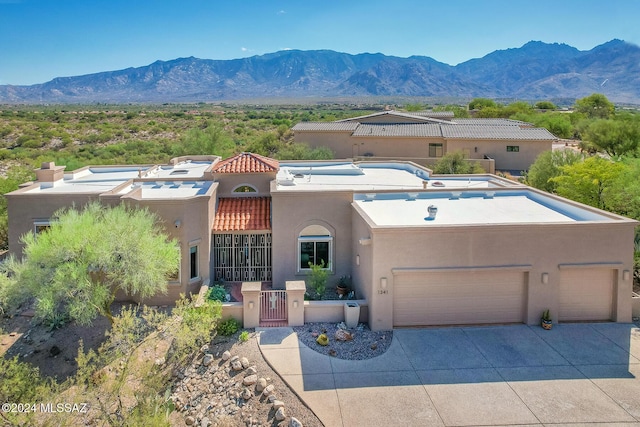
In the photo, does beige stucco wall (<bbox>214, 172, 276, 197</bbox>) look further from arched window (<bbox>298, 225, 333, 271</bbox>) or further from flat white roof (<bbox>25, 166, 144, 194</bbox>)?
flat white roof (<bbox>25, 166, 144, 194</bbox>)

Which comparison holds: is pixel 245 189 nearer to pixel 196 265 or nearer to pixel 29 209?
pixel 196 265

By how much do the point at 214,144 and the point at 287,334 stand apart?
1374 inches

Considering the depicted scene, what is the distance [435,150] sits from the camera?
154ft

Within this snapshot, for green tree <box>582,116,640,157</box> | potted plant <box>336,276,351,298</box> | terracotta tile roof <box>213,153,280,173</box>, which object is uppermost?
green tree <box>582,116,640,157</box>

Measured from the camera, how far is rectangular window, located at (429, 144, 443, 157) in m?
46.9

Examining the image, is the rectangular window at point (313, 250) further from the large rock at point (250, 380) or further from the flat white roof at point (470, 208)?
the large rock at point (250, 380)

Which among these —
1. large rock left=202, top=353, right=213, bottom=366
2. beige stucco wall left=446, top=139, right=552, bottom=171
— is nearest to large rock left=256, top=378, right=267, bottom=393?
large rock left=202, top=353, right=213, bottom=366

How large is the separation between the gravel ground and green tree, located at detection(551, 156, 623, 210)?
14.3 meters

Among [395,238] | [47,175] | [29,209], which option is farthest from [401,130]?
[29,209]

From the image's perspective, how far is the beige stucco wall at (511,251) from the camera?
51.6 feet

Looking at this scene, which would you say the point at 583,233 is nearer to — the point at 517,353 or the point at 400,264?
the point at 517,353

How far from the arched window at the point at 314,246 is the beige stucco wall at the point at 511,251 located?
12.1ft

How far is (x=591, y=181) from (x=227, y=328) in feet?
60.9

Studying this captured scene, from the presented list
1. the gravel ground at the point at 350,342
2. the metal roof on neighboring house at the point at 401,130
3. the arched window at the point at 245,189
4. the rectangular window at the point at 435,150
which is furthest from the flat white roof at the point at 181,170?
the rectangular window at the point at 435,150
